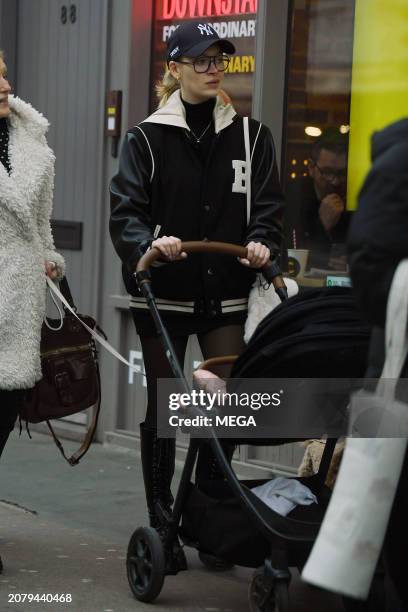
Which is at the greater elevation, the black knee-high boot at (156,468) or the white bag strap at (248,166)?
the white bag strap at (248,166)

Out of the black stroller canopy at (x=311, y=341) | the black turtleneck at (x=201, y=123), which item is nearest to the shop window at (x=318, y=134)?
the black turtleneck at (x=201, y=123)


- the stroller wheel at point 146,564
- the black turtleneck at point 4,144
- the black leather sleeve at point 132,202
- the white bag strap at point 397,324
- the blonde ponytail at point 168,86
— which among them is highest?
the blonde ponytail at point 168,86

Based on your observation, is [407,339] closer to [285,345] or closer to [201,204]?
[285,345]

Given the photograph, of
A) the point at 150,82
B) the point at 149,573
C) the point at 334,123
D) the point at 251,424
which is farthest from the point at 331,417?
the point at 150,82

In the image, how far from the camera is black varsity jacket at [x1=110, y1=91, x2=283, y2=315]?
5168 millimetres

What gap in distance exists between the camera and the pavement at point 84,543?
4.99 metres

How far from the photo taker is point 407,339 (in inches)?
128

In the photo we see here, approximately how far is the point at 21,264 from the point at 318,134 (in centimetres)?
233

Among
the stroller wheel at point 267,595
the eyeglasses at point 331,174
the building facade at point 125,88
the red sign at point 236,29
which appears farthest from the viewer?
the red sign at point 236,29

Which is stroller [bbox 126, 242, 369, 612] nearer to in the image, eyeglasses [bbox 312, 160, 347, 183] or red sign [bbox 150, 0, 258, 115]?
eyeglasses [bbox 312, 160, 347, 183]

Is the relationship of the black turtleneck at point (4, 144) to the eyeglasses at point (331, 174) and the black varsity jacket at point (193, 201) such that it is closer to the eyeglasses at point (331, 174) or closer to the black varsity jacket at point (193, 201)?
the black varsity jacket at point (193, 201)

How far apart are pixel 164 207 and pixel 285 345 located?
4.20 ft

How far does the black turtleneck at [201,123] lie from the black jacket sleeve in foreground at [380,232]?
6.67ft

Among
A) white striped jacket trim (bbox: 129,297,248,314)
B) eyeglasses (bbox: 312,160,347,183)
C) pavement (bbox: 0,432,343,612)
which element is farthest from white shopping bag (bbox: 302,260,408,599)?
eyeglasses (bbox: 312,160,347,183)
